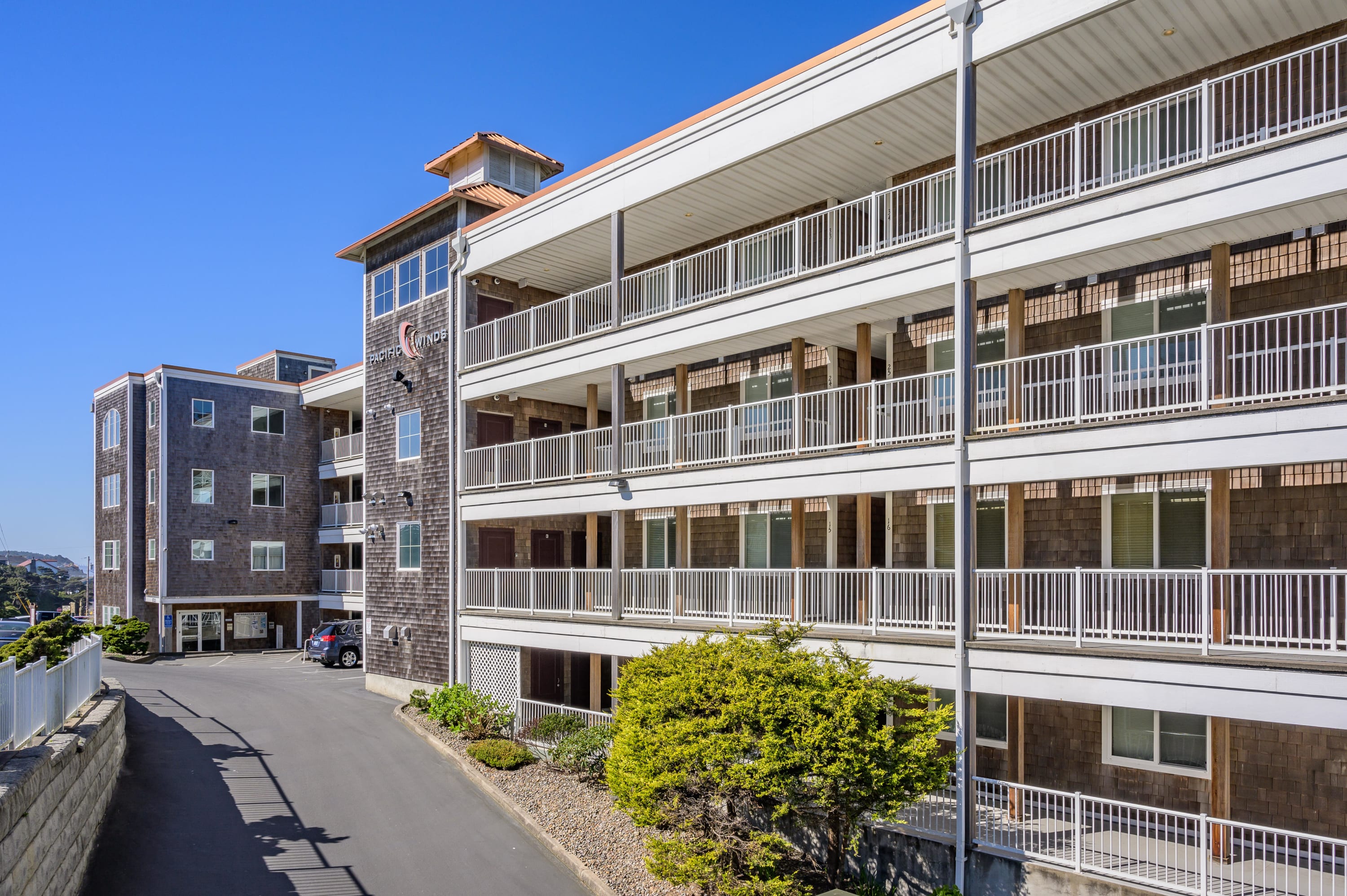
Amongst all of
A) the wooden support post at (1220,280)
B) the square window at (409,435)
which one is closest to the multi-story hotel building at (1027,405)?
the wooden support post at (1220,280)

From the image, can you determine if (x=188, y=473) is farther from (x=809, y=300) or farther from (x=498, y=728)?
(x=809, y=300)

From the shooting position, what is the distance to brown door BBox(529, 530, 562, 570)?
2439cm

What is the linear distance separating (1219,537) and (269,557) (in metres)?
35.3

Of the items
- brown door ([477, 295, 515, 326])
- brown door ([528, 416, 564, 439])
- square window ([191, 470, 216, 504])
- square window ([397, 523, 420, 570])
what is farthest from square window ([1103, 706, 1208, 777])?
square window ([191, 470, 216, 504])

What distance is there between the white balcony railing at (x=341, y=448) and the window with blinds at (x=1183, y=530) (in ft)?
98.0

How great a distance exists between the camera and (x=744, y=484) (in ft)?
54.3

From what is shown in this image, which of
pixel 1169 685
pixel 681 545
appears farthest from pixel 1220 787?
pixel 681 545

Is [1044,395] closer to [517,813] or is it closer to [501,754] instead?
[517,813]

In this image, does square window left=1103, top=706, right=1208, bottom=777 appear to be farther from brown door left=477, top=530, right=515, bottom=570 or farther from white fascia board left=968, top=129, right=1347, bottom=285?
brown door left=477, top=530, right=515, bottom=570

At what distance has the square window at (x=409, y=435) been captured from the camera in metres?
25.2

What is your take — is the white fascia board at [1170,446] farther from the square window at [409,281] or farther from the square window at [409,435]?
the square window at [409,281]

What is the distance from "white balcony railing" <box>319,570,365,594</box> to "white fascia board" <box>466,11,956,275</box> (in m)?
18.2

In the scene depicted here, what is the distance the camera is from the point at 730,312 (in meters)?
16.9

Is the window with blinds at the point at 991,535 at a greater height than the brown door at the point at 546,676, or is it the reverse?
the window with blinds at the point at 991,535
